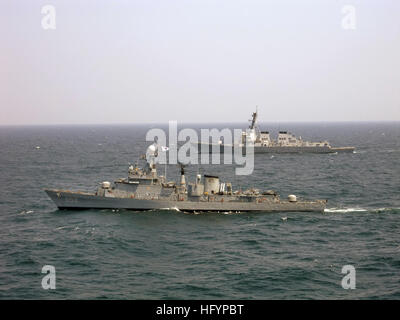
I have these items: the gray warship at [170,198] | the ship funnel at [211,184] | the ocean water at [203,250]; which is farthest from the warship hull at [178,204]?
the ship funnel at [211,184]

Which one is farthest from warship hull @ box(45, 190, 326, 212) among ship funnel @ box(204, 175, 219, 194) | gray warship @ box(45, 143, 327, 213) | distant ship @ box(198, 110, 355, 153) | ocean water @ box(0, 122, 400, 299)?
distant ship @ box(198, 110, 355, 153)

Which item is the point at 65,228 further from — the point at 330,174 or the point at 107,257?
the point at 330,174

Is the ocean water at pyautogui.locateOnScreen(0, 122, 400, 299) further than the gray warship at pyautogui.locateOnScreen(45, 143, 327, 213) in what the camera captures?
No

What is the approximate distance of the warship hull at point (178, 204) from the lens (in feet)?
168

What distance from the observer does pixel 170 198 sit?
51406 mm

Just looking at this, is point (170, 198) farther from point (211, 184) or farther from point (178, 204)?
point (211, 184)

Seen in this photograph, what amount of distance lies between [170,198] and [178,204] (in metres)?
1.23

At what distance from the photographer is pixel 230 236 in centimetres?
4281

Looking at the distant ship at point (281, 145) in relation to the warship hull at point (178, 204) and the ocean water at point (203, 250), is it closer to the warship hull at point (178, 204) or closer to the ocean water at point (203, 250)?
the ocean water at point (203, 250)

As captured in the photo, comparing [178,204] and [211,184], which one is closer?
[178,204]

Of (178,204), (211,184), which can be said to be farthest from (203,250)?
(211,184)

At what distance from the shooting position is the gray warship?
168 ft

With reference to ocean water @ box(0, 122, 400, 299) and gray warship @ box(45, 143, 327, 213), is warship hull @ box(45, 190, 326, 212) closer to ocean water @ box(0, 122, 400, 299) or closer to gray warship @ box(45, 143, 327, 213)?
gray warship @ box(45, 143, 327, 213)
